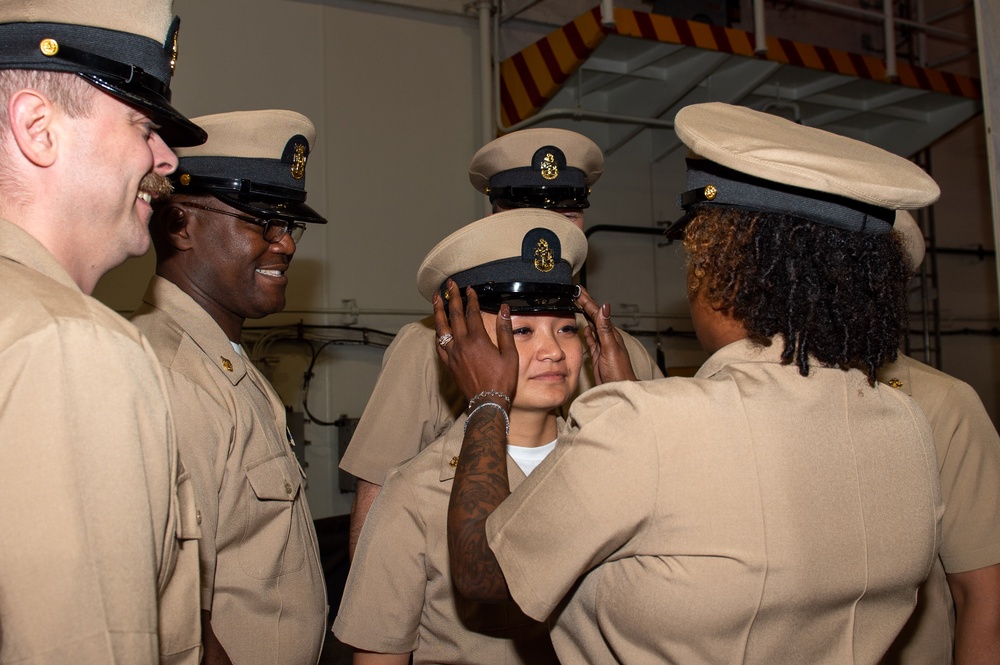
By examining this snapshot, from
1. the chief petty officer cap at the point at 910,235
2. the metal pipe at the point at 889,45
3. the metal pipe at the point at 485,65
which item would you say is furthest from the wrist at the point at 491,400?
the metal pipe at the point at 889,45

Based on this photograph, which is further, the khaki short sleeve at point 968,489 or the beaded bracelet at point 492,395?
the khaki short sleeve at point 968,489

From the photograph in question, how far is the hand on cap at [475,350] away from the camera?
5.52 feet

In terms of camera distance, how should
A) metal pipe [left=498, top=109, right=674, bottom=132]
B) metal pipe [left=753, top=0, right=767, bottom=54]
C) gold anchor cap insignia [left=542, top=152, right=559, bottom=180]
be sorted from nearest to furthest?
gold anchor cap insignia [left=542, top=152, right=559, bottom=180]
metal pipe [left=498, top=109, right=674, bottom=132]
metal pipe [left=753, top=0, right=767, bottom=54]

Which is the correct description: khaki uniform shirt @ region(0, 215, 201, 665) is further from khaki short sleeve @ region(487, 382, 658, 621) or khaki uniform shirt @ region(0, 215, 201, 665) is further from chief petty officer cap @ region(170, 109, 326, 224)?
chief petty officer cap @ region(170, 109, 326, 224)

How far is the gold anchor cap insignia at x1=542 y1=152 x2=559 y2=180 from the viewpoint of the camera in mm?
2732

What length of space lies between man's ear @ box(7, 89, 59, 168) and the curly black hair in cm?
94

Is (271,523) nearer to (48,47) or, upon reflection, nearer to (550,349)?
(550,349)

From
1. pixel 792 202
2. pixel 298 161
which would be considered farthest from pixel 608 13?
pixel 792 202

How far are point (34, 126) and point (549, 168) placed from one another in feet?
6.18

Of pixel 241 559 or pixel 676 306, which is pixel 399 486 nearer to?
pixel 241 559

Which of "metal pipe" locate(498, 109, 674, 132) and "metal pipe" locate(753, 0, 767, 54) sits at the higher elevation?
"metal pipe" locate(753, 0, 767, 54)

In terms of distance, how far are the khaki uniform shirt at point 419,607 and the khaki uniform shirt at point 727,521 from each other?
0.54 m

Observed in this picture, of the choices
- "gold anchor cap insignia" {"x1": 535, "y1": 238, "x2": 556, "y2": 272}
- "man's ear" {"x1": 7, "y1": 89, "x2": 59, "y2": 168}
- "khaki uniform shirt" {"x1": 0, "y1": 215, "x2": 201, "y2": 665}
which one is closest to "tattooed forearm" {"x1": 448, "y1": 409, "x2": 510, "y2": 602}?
"khaki uniform shirt" {"x1": 0, "y1": 215, "x2": 201, "y2": 665}

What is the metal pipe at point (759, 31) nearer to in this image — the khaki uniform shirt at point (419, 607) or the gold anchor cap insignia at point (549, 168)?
the gold anchor cap insignia at point (549, 168)
